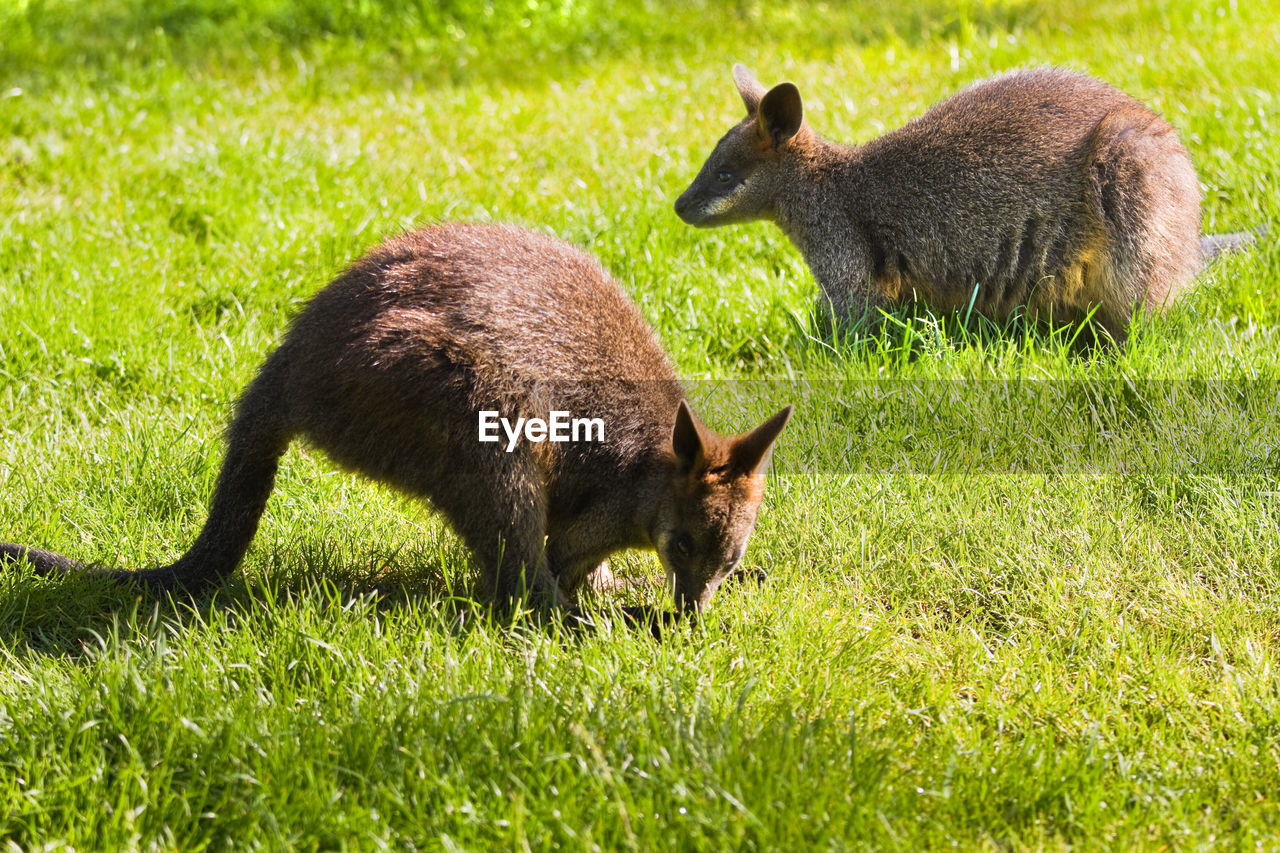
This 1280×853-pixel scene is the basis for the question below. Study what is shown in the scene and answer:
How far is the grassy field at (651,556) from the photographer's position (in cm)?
295

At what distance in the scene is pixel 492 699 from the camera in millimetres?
3141

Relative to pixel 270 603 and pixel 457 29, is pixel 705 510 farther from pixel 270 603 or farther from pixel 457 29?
pixel 457 29

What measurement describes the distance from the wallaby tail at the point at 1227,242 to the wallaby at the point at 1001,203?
18 mm

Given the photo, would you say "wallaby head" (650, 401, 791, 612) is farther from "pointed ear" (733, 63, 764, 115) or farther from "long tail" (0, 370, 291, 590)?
"pointed ear" (733, 63, 764, 115)

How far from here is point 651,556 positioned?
14.8 feet

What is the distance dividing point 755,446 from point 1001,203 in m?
2.24

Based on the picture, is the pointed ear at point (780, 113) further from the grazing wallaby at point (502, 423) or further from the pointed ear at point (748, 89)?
the grazing wallaby at point (502, 423)

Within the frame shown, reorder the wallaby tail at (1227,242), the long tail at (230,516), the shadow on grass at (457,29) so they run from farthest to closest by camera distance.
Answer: the shadow on grass at (457,29), the wallaby tail at (1227,242), the long tail at (230,516)

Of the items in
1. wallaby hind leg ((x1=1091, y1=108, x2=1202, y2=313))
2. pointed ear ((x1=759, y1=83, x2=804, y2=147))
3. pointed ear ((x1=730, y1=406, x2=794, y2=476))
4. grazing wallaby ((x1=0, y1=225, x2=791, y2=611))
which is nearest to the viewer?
grazing wallaby ((x1=0, y1=225, x2=791, y2=611))

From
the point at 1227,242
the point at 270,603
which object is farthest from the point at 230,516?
the point at 1227,242

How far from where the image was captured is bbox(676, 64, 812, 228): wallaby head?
578 cm

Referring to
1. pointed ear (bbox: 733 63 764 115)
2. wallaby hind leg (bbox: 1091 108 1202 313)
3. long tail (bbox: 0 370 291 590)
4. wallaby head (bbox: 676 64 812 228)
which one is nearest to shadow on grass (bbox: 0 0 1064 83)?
pointed ear (bbox: 733 63 764 115)

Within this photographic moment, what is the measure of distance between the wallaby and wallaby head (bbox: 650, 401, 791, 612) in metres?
1.87

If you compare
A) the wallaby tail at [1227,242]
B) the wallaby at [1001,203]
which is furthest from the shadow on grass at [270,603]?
the wallaby tail at [1227,242]
